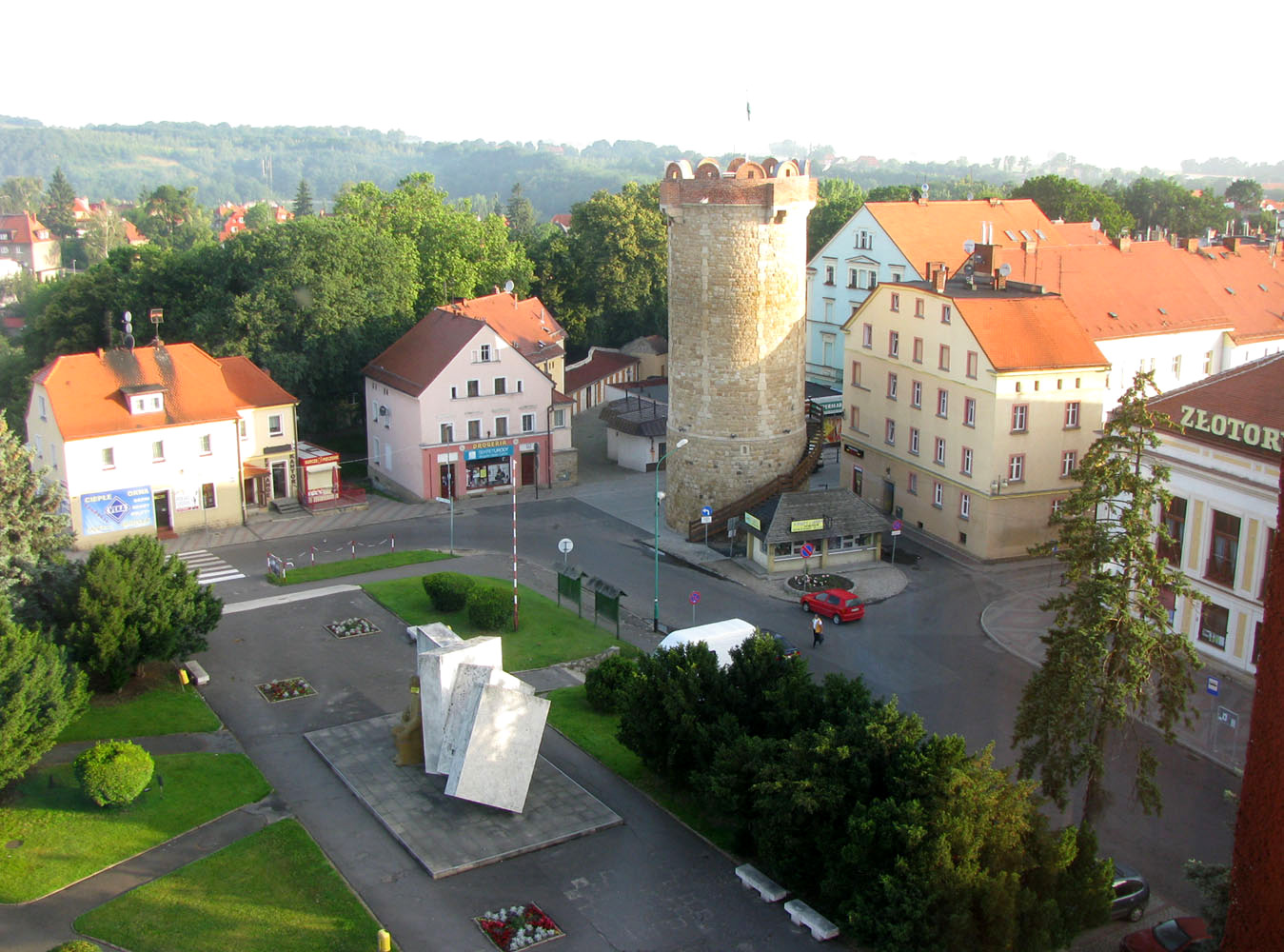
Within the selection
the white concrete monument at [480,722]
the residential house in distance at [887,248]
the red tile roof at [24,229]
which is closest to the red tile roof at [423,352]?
the residential house in distance at [887,248]

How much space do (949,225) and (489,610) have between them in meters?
39.4

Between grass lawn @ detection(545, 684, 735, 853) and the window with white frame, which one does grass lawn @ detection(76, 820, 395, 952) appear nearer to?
grass lawn @ detection(545, 684, 735, 853)

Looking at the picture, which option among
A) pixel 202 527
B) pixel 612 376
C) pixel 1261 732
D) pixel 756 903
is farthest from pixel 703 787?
pixel 612 376

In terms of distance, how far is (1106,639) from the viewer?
80.7 ft

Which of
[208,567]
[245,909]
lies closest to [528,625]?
[208,567]

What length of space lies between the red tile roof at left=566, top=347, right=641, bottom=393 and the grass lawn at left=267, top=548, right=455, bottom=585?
2659 centimetres

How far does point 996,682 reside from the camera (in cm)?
3522

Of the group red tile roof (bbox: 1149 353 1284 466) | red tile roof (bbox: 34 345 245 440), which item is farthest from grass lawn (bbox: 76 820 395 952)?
red tile roof (bbox: 34 345 245 440)

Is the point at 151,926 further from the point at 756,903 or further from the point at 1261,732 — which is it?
the point at 1261,732

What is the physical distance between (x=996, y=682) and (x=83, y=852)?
80.1 feet

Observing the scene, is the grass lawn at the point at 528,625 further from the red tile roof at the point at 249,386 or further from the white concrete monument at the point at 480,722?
the red tile roof at the point at 249,386

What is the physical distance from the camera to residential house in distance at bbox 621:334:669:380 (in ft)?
247

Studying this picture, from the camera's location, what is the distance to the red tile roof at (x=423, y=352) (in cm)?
5347

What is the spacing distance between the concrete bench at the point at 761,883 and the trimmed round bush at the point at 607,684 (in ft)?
26.1
